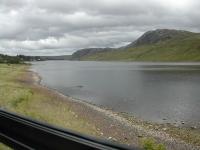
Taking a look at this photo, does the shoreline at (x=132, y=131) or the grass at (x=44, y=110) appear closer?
the shoreline at (x=132, y=131)

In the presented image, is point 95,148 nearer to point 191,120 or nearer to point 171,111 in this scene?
point 191,120

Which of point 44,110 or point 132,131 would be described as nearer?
point 132,131

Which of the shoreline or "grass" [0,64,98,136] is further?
"grass" [0,64,98,136]

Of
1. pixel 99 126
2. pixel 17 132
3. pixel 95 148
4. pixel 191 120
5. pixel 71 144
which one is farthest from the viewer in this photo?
pixel 191 120

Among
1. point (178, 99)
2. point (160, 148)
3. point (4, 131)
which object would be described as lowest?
point (178, 99)

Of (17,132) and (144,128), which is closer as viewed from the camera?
(17,132)

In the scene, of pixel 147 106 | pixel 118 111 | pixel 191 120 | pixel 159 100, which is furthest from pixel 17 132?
pixel 159 100

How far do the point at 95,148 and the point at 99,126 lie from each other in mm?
26438

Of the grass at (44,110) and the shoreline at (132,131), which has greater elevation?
the grass at (44,110)

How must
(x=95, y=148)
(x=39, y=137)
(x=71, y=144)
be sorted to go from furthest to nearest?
(x=39, y=137) → (x=71, y=144) → (x=95, y=148)

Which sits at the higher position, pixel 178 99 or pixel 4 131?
pixel 4 131

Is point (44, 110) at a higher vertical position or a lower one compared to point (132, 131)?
higher

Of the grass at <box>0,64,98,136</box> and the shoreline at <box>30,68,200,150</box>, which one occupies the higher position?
the grass at <box>0,64,98,136</box>

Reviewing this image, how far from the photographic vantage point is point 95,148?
634 centimetres
